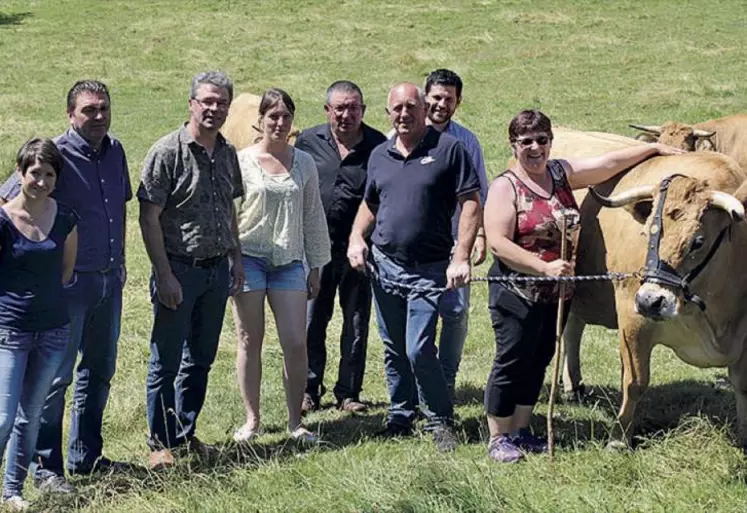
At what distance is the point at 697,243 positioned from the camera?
18.9ft

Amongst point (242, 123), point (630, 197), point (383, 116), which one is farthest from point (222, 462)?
point (383, 116)

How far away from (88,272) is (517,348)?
7.99 ft

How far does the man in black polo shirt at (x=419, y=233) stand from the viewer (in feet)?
20.1

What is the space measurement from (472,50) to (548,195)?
22530 mm

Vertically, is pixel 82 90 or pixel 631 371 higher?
pixel 82 90

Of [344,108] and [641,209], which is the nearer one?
[641,209]

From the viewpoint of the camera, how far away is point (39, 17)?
115 feet

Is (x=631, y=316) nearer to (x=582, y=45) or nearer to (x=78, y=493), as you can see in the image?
(x=78, y=493)

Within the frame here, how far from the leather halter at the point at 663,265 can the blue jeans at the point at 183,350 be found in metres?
2.43

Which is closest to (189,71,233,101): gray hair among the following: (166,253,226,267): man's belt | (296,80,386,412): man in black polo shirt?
(166,253,226,267): man's belt

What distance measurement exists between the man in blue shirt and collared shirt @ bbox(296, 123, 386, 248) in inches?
17.1

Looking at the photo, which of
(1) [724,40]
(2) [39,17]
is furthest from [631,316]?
(2) [39,17]

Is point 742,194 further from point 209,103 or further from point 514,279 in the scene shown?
point 209,103

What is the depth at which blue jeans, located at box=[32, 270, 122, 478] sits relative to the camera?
5762 millimetres
